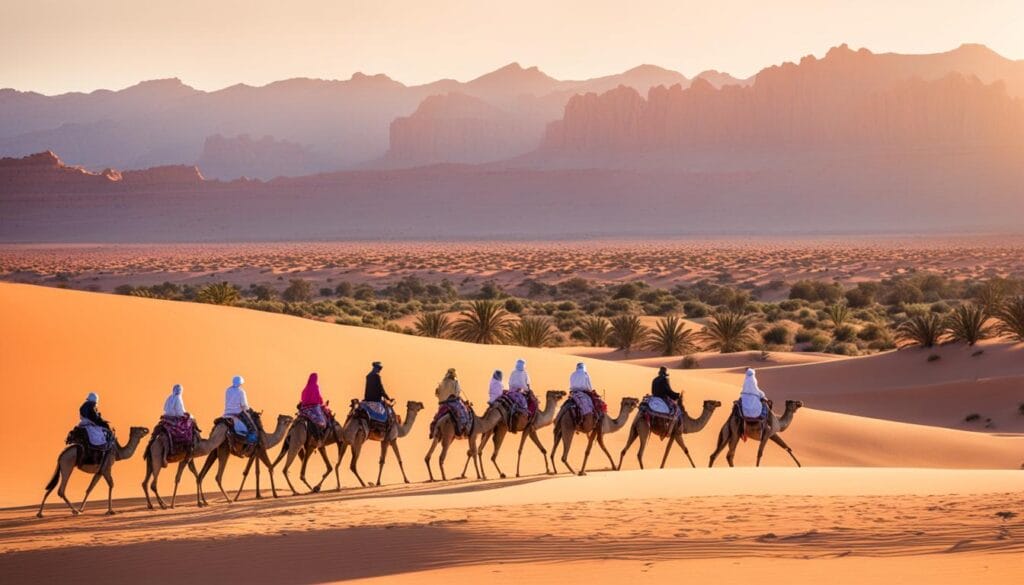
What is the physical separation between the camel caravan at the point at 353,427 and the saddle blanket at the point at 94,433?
0.01 meters

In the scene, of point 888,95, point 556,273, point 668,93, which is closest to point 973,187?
point 888,95

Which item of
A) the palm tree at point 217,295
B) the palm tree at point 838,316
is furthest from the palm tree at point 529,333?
the palm tree at point 838,316

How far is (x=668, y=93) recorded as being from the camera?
186625 millimetres

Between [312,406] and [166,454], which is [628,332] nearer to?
[312,406]

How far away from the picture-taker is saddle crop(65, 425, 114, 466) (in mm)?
15305

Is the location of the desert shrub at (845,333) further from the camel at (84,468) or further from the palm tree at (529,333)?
the camel at (84,468)

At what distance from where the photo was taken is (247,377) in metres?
22.6

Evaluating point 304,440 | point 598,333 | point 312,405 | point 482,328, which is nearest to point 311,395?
point 312,405

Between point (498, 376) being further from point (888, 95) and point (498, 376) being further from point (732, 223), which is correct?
point (888, 95)

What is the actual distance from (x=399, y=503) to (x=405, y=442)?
20.8ft

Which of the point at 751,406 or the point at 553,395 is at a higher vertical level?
the point at 553,395

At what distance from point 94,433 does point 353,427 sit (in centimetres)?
343

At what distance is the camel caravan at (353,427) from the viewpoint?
15609 mm

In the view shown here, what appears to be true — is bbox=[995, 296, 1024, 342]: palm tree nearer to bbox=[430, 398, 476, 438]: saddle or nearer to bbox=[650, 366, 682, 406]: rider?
bbox=[650, 366, 682, 406]: rider
